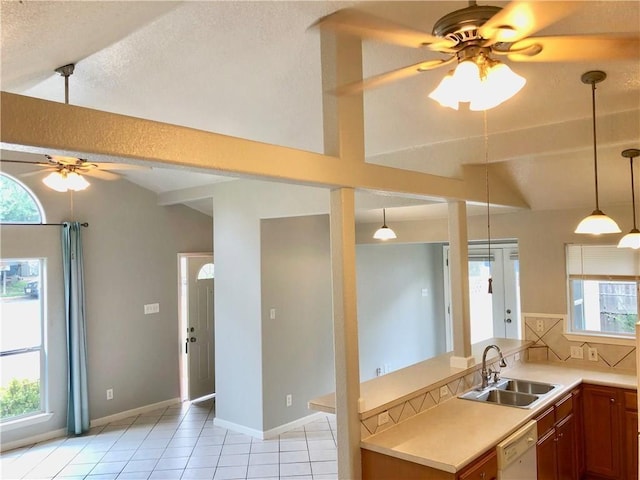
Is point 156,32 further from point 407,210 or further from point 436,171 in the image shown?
point 407,210

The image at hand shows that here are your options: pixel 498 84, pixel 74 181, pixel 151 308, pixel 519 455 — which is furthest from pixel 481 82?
pixel 151 308

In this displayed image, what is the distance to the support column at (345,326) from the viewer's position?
246 centimetres

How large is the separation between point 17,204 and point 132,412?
9.31ft

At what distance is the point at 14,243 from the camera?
4930 millimetres

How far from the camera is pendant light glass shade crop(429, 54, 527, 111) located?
1.54 m

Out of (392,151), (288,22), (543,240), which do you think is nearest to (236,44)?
(288,22)

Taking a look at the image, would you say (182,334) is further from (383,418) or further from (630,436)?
(630,436)

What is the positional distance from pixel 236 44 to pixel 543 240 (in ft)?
11.3

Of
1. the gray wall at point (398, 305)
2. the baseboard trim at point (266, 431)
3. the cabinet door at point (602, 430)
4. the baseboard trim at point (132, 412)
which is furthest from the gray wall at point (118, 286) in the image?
the cabinet door at point (602, 430)

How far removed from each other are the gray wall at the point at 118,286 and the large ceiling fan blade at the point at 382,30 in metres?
4.77

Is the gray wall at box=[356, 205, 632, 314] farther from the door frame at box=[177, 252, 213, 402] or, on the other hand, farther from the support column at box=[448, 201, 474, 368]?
the door frame at box=[177, 252, 213, 402]

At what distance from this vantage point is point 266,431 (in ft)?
16.3

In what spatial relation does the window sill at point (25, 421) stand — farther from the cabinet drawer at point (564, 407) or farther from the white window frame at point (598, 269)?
the white window frame at point (598, 269)

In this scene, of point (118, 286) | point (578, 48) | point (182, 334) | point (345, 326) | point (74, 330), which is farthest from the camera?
point (182, 334)
